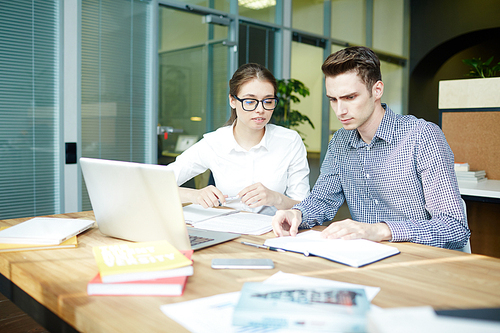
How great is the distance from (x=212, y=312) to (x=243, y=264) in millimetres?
263

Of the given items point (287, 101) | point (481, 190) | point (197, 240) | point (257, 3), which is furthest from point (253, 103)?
point (257, 3)

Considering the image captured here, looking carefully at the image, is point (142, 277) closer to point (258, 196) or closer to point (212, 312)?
point (212, 312)

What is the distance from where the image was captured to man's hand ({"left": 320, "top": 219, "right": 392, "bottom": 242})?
1195 mm

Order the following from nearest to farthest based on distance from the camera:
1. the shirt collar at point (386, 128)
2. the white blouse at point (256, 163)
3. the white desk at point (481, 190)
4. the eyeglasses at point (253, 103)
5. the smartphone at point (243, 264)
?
the smartphone at point (243, 264) < the shirt collar at point (386, 128) < the eyeglasses at point (253, 103) < the white blouse at point (256, 163) < the white desk at point (481, 190)

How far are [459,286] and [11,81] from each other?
3.16m

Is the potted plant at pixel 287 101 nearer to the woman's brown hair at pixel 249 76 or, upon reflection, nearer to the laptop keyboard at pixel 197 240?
the woman's brown hair at pixel 249 76

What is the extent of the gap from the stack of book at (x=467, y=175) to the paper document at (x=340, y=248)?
6.34ft

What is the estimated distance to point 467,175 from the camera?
109 inches

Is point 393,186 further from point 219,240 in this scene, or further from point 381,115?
point 219,240

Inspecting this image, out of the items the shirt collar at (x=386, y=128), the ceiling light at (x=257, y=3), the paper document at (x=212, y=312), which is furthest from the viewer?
the ceiling light at (x=257, y=3)

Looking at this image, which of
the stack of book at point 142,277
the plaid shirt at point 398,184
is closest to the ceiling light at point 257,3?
the plaid shirt at point 398,184

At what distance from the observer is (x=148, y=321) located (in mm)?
699

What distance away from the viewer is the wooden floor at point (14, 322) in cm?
180

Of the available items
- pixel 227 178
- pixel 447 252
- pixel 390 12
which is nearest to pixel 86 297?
pixel 447 252
